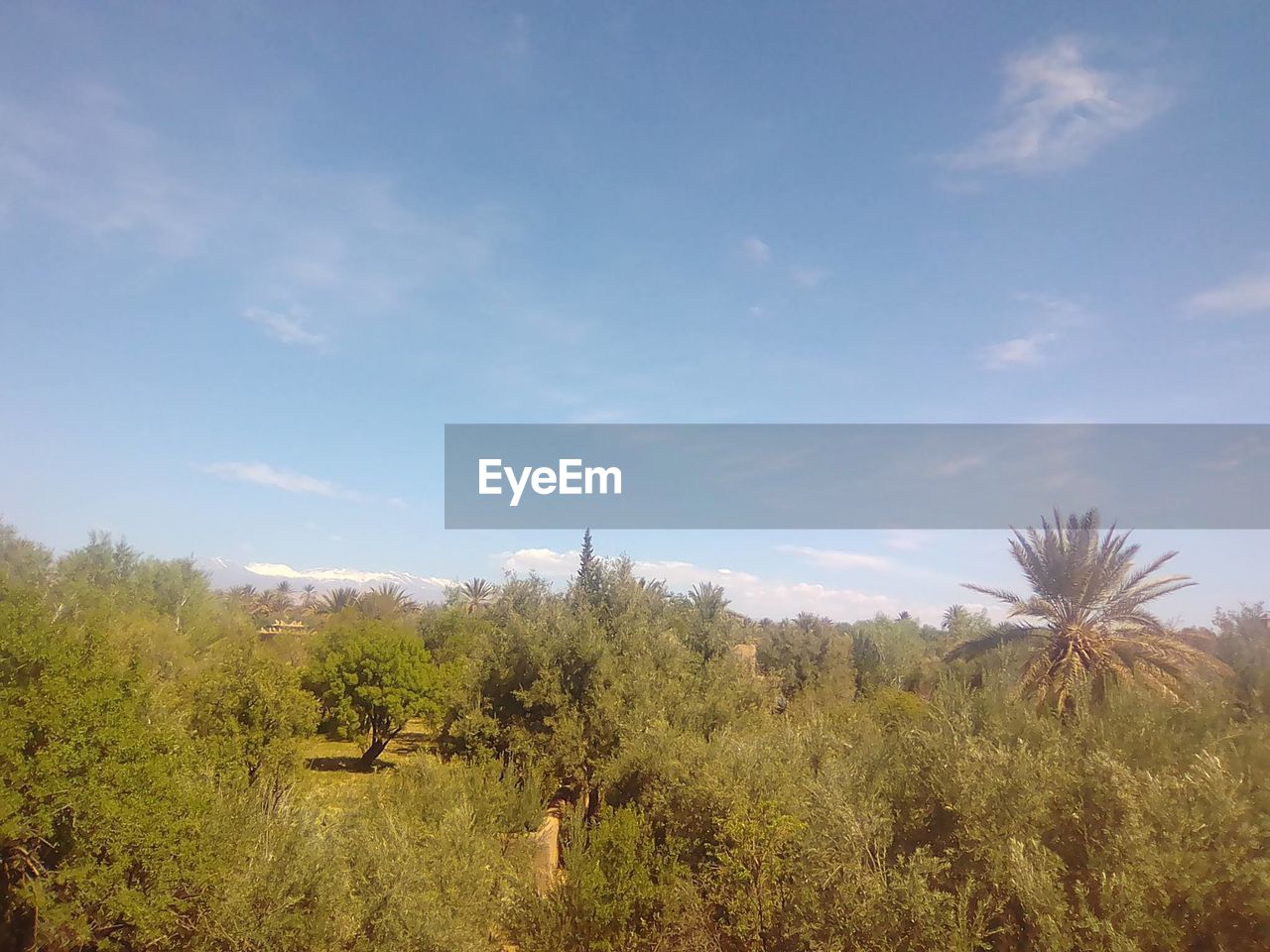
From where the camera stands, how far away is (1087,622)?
14133 millimetres

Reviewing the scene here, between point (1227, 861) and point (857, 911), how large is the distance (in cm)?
422

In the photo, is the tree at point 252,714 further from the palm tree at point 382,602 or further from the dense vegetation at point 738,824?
the palm tree at point 382,602

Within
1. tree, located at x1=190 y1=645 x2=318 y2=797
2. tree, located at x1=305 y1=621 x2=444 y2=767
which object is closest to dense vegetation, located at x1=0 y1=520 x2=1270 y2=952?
tree, located at x1=190 y1=645 x2=318 y2=797

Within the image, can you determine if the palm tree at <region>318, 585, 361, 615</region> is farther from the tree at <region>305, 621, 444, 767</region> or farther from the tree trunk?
the tree at <region>305, 621, 444, 767</region>

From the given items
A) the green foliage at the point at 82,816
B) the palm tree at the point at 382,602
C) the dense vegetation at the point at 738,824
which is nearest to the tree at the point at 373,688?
the dense vegetation at the point at 738,824

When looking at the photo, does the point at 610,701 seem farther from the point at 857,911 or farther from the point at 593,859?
the point at 857,911

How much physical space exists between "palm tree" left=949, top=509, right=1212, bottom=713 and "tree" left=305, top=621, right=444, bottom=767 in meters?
25.5

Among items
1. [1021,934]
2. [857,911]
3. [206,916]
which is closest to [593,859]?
[857,911]

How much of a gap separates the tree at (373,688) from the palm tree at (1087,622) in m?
25.5

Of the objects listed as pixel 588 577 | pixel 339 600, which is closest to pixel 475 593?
pixel 339 600

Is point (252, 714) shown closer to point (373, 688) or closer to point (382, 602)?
point (373, 688)

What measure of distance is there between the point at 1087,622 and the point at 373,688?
90.9 ft

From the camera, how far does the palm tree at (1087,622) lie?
13.3m

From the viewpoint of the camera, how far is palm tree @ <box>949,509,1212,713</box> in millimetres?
13273
